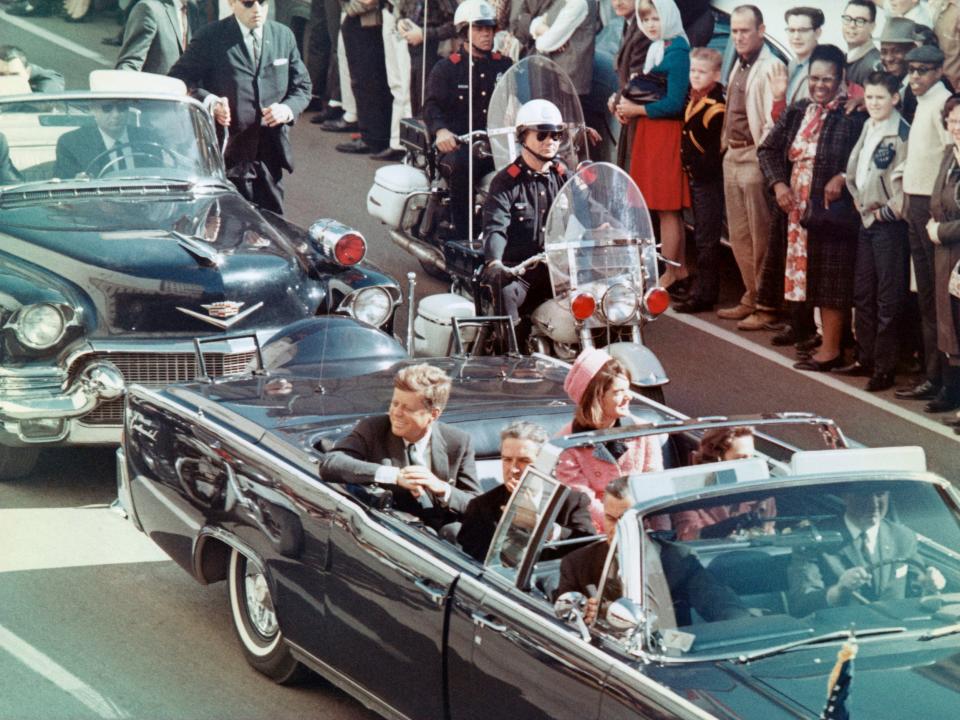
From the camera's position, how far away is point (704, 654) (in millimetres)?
4441

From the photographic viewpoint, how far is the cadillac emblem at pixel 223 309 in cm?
860

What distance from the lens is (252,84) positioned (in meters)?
12.1

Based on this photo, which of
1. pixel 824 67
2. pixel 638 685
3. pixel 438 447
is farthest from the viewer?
pixel 824 67

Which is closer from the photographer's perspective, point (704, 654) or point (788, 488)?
point (704, 654)

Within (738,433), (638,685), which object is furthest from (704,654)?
(738,433)

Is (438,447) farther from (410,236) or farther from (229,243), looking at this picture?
(410,236)

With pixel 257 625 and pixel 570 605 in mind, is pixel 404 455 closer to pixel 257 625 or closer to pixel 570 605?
pixel 257 625

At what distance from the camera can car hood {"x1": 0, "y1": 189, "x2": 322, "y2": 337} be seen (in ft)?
27.9

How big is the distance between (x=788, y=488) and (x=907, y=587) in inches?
17.5

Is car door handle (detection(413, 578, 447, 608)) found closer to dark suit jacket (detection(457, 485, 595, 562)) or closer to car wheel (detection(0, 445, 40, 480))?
dark suit jacket (detection(457, 485, 595, 562))

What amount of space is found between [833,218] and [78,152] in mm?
4631

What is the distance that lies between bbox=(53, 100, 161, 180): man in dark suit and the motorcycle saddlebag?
2.75m

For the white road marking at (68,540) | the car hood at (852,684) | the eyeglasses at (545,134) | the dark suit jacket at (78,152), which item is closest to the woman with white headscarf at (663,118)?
the eyeglasses at (545,134)

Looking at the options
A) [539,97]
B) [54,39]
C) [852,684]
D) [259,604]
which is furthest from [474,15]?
[852,684]
